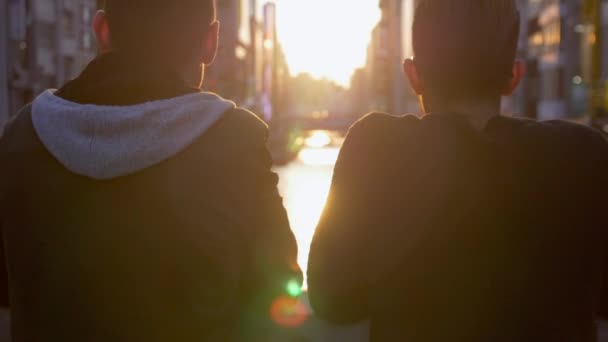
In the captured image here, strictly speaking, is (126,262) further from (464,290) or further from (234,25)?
(234,25)

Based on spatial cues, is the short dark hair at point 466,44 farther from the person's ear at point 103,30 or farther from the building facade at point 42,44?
the building facade at point 42,44

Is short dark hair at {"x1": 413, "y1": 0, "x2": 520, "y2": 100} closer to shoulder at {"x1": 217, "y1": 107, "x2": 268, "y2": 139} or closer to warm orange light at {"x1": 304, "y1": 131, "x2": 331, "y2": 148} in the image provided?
shoulder at {"x1": 217, "y1": 107, "x2": 268, "y2": 139}

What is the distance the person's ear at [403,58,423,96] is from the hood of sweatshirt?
0.38 metres

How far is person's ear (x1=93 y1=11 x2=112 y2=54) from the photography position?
2.09 meters

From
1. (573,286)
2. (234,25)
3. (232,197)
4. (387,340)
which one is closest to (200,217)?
(232,197)

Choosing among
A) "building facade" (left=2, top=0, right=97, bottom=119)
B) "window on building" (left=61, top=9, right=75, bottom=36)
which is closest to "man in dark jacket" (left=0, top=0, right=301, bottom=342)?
"building facade" (left=2, top=0, right=97, bottom=119)

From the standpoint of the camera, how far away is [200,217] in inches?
77.4

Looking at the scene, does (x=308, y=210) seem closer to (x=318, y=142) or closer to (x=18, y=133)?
(x=18, y=133)

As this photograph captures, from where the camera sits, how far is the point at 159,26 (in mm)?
2037

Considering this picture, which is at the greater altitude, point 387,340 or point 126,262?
point 126,262

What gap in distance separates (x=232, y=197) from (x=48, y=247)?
386 mm

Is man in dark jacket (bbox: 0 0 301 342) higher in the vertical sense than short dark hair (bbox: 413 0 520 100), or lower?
lower

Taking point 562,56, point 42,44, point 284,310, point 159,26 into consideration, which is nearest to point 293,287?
point 284,310

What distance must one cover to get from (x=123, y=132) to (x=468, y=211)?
698mm
